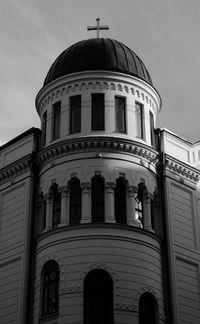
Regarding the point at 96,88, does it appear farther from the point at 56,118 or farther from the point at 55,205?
the point at 55,205

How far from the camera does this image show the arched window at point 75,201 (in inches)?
1197

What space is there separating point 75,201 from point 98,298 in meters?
4.86

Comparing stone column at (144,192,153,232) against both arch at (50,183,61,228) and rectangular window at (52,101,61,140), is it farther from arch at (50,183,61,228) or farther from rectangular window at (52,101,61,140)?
rectangular window at (52,101,61,140)

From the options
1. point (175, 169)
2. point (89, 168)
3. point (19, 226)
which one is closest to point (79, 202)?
point (89, 168)

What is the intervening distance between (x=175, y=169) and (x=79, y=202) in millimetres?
5883

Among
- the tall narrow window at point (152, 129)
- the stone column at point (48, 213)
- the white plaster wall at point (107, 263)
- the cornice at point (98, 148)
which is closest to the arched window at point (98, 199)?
the white plaster wall at point (107, 263)

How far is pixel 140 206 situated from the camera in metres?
31.3

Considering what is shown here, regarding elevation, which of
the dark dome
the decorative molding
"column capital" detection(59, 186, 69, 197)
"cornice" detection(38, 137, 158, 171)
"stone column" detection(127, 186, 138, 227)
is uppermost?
the dark dome

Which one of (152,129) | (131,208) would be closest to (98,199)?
(131,208)

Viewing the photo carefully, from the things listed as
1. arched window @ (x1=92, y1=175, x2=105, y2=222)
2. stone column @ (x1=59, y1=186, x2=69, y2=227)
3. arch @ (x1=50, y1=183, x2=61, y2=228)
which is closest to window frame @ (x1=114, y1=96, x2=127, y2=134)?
arched window @ (x1=92, y1=175, x2=105, y2=222)

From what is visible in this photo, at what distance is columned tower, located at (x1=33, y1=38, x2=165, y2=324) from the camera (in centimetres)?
2847

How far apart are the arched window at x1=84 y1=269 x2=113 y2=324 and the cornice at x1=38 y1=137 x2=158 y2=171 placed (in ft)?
19.3

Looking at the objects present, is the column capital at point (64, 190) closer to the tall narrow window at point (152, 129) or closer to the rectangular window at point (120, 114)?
the rectangular window at point (120, 114)

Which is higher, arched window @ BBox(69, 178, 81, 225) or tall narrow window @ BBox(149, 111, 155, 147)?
tall narrow window @ BBox(149, 111, 155, 147)
